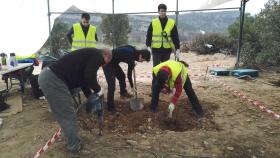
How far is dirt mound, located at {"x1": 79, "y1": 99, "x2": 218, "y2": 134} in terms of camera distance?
511 cm

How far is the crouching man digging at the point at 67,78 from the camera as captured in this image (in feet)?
12.9

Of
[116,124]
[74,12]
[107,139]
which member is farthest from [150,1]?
[107,139]

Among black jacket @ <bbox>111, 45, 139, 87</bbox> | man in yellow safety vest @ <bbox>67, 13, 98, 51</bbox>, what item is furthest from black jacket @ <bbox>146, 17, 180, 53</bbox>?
black jacket @ <bbox>111, 45, 139, 87</bbox>

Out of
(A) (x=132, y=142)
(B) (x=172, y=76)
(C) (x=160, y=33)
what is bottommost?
(A) (x=132, y=142)

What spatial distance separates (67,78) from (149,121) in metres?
1.80

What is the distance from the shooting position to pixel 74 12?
1038 centimetres

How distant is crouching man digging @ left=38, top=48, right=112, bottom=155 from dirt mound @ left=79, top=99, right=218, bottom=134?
1.03 m

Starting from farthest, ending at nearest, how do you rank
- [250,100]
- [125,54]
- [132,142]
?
[250,100]
[125,54]
[132,142]

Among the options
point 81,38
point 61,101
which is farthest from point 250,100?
point 61,101

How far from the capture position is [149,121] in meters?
5.36

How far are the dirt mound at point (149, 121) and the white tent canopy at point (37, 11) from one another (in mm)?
3961

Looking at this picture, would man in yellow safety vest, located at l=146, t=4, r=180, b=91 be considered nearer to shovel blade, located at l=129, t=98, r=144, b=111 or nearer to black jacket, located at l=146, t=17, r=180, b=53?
black jacket, located at l=146, t=17, r=180, b=53

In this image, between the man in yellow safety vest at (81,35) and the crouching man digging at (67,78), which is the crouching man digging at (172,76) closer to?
the crouching man digging at (67,78)

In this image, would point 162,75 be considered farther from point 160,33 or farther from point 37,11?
point 37,11
